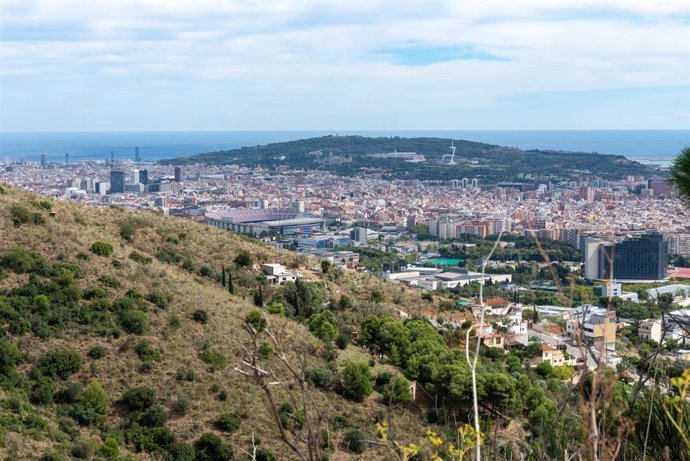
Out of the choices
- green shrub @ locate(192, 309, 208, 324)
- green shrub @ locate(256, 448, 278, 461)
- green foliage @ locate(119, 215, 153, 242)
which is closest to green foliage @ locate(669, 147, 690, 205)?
green shrub @ locate(256, 448, 278, 461)

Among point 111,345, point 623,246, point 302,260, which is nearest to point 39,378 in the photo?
point 111,345

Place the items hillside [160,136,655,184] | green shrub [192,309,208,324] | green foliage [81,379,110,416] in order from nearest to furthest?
green foliage [81,379,110,416]
green shrub [192,309,208,324]
hillside [160,136,655,184]

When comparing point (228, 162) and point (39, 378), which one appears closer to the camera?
point (39, 378)

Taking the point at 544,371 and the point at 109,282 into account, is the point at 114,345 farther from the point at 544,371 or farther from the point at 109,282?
the point at 544,371

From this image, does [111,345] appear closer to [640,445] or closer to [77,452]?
[77,452]

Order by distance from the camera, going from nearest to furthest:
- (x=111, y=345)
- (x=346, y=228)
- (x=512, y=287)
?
Answer: 1. (x=111, y=345)
2. (x=512, y=287)
3. (x=346, y=228)

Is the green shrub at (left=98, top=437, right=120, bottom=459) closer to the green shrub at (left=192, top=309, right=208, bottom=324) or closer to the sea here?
the green shrub at (left=192, top=309, right=208, bottom=324)
